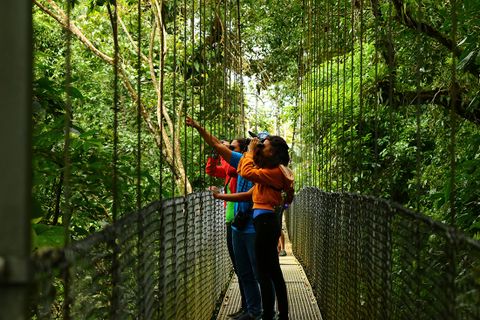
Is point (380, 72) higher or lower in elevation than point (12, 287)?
higher

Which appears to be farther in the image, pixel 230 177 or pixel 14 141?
pixel 230 177

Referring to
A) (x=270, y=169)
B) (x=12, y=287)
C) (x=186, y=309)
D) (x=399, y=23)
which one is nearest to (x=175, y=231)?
(x=186, y=309)

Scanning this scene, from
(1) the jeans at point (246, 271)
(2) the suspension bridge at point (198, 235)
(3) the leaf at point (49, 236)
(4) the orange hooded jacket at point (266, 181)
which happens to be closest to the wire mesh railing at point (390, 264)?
(2) the suspension bridge at point (198, 235)

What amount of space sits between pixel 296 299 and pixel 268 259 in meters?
1.93

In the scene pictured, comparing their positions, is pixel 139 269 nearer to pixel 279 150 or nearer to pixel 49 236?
pixel 49 236

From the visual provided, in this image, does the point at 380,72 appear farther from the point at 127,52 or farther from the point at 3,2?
the point at 3,2

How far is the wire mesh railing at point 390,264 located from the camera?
1366 millimetres

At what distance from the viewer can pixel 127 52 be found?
966cm

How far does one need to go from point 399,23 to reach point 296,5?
191 inches

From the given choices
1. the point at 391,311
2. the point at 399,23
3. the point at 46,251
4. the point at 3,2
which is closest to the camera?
the point at 3,2

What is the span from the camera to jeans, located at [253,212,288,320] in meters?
3.55

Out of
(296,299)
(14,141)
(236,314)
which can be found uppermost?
(14,141)

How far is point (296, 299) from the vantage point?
5422mm

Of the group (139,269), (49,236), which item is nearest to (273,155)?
(139,269)
